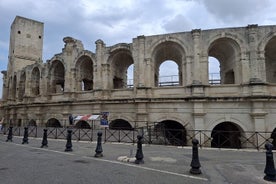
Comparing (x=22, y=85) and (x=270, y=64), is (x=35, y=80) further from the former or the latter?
(x=270, y=64)

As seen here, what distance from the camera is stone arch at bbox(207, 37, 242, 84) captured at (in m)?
15.9

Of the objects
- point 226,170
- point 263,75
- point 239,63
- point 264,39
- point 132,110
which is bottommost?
point 226,170

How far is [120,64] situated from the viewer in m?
21.3

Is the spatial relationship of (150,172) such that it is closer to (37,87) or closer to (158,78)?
(158,78)

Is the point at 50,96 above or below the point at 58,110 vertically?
above

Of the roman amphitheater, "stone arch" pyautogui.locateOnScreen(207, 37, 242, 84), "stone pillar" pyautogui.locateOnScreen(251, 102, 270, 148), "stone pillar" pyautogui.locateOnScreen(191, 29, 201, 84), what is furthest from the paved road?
"stone arch" pyautogui.locateOnScreen(207, 37, 242, 84)

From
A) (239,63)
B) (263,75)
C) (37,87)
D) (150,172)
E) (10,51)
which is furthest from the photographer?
(10,51)

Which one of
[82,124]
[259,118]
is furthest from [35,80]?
[259,118]

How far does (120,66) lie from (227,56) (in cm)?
1070

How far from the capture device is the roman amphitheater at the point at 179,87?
14.8 meters

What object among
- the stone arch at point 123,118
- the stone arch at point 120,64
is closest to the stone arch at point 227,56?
the stone arch at point 120,64

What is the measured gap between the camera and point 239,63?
15828 millimetres

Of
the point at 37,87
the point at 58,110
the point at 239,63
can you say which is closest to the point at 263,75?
the point at 239,63

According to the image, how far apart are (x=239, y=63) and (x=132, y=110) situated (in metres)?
9.49
